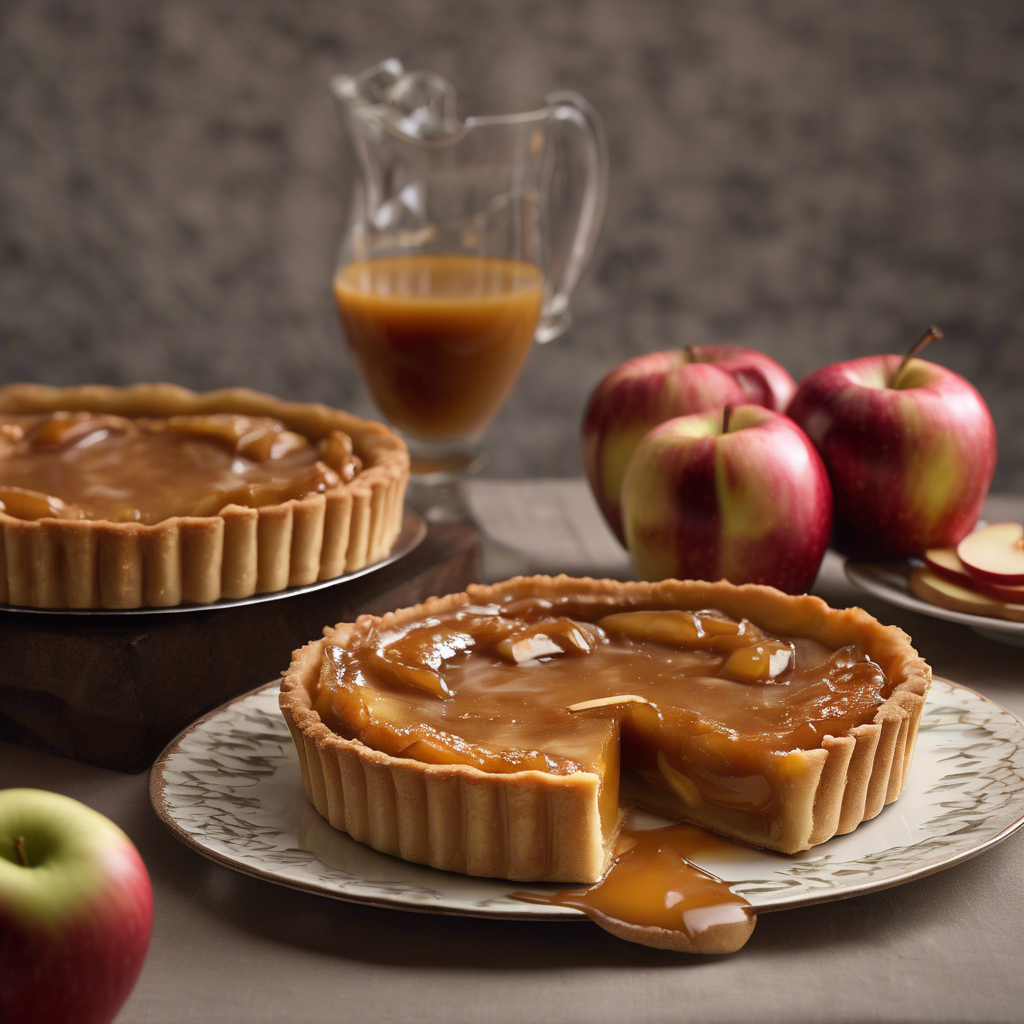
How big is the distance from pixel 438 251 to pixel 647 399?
0.60 metres

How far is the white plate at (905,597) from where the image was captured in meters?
1.95

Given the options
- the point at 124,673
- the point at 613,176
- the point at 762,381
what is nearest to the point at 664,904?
the point at 124,673

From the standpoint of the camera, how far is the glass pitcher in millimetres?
2580

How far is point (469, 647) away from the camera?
169 centimetres

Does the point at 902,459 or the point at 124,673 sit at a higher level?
the point at 902,459

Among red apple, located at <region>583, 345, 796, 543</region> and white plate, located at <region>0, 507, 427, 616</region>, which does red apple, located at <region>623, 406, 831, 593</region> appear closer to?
red apple, located at <region>583, 345, 796, 543</region>

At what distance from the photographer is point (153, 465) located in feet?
6.88

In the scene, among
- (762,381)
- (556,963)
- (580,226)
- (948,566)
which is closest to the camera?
(556,963)

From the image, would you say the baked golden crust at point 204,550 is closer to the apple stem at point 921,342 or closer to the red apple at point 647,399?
the red apple at point 647,399

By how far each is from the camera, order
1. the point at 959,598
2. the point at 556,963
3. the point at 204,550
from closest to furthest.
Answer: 1. the point at 556,963
2. the point at 204,550
3. the point at 959,598

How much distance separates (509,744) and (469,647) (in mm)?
298

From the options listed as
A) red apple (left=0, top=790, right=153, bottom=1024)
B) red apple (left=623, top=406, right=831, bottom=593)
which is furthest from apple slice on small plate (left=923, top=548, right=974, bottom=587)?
red apple (left=0, top=790, right=153, bottom=1024)

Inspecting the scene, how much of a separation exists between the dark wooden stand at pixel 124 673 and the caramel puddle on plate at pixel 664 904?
675 mm

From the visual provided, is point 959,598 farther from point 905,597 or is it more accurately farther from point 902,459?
point 902,459
